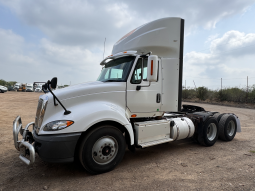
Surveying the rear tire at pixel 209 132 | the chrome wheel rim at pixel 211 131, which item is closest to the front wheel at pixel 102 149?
the rear tire at pixel 209 132

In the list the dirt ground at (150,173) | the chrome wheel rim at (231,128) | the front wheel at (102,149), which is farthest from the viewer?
the chrome wheel rim at (231,128)

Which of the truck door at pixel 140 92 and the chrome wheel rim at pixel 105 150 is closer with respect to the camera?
the chrome wheel rim at pixel 105 150

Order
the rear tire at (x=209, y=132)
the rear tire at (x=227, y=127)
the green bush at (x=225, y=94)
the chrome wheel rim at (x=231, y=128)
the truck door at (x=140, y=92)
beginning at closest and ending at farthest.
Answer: the truck door at (x=140, y=92)
the rear tire at (x=209, y=132)
the rear tire at (x=227, y=127)
the chrome wheel rim at (x=231, y=128)
the green bush at (x=225, y=94)

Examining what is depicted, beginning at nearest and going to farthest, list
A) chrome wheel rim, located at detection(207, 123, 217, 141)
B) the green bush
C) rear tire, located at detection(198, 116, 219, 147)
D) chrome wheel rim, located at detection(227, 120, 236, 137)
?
rear tire, located at detection(198, 116, 219, 147) → chrome wheel rim, located at detection(207, 123, 217, 141) → chrome wheel rim, located at detection(227, 120, 236, 137) → the green bush

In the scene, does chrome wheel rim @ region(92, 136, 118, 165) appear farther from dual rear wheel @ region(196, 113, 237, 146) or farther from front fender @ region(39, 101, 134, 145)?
dual rear wheel @ region(196, 113, 237, 146)

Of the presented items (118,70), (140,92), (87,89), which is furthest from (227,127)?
(87,89)

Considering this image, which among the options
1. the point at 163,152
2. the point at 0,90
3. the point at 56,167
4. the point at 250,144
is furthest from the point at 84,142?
the point at 0,90

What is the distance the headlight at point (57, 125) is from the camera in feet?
10.4

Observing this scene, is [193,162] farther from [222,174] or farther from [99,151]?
[99,151]

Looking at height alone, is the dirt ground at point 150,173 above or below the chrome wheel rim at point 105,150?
below

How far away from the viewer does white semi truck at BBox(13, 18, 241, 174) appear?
127 inches

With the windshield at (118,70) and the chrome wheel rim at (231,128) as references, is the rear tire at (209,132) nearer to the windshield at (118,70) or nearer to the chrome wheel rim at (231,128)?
the chrome wheel rim at (231,128)

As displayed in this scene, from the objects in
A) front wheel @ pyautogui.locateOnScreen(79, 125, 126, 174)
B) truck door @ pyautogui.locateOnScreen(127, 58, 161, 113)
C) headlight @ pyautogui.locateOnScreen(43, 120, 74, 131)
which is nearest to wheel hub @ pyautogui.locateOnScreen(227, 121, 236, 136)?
truck door @ pyautogui.locateOnScreen(127, 58, 161, 113)

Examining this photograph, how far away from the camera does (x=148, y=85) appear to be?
435cm
